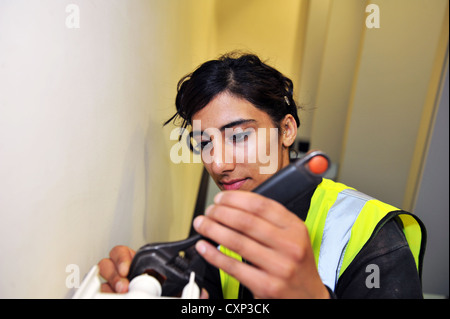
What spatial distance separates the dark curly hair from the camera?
927mm

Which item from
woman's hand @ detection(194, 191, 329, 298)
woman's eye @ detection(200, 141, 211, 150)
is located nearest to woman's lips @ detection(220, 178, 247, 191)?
woman's eye @ detection(200, 141, 211, 150)

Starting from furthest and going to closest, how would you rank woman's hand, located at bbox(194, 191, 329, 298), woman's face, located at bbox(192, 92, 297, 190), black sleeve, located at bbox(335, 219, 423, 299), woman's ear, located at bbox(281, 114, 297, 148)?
woman's ear, located at bbox(281, 114, 297, 148)
woman's face, located at bbox(192, 92, 297, 190)
black sleeve, located at bbox(335, 219, 423, 299)
woman's hand, located at bbox(194, 191, 329, 298)

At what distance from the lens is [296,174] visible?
0.42 m

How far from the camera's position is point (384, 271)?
2.20 ft

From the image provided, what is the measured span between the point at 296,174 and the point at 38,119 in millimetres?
336

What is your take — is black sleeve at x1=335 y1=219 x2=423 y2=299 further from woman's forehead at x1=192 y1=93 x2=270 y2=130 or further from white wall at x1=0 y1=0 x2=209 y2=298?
white wall at x1=0 y1=0 x2=209 y2=298

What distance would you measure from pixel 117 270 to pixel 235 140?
42 cm

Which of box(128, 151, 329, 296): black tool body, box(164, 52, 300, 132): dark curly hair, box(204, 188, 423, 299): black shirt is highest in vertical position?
box(164, 52, 300, 132): dark curly hair

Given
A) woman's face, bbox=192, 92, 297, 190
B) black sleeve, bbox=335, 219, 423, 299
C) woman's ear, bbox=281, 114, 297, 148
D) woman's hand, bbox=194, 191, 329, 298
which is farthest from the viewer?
woman's ear, bbox=281, 114, 297, 148

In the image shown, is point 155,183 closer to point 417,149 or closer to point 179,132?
point 179,132

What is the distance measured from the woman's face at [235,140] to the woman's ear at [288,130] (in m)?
0.07

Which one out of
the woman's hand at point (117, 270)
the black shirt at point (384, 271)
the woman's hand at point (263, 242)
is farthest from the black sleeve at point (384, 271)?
the woman's hand at point (117, 270)

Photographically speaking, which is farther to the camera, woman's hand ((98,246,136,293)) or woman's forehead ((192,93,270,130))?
woman's forehead ((192,93,270,130))

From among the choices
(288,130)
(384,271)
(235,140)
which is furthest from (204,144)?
(384,271)
